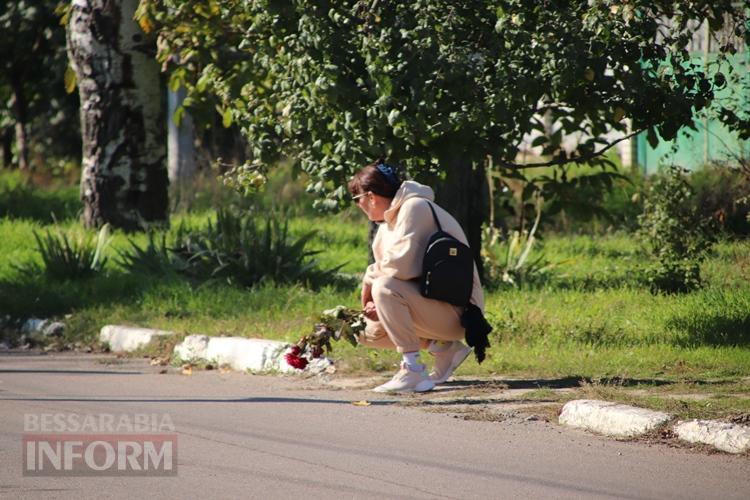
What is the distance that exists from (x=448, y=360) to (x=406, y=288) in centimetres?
67

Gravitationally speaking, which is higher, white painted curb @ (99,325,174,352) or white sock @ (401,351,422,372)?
white sock @ (401,351,422,372)

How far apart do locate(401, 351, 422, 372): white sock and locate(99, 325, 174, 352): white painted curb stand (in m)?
3.30

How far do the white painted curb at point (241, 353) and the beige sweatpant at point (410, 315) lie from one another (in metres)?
1.27

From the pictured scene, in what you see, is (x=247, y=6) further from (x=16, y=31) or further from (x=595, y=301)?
(x=16, y=31)

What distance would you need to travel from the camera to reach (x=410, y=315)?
25.3ft

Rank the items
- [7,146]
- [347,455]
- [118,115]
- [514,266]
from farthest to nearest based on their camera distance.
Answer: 1. [7,146]
2. [118,115]
3. [514,266]
4. [347,455]

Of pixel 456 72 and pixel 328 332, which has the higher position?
pixel 456 72

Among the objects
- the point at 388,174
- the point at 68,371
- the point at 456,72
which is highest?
the point at 456,72

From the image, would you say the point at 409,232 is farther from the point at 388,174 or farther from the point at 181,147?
the point at 181,147

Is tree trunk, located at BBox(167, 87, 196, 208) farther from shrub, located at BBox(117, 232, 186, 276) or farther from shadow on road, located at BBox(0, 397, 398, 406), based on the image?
shadow on road, located at BBox(0, 397, 398, 406)

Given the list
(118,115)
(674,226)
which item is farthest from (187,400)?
(118,115)

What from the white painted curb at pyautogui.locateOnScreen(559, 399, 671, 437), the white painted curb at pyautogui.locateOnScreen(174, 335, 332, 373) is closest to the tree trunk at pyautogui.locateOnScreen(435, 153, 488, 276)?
the white painted curb at pyautogui.locateOnScreen(174, 335, 332, 373)

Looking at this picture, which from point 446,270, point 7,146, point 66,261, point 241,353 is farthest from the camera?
point 7,146

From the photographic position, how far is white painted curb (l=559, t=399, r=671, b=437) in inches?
252
